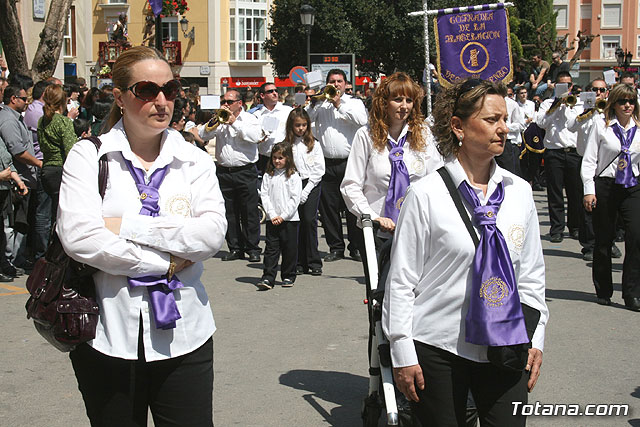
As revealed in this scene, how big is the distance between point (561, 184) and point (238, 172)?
497cm

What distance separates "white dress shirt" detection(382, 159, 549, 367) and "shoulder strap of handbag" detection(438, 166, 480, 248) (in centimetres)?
1

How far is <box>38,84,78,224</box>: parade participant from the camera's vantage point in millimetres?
9727

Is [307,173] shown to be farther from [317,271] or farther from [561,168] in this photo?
[561,168]

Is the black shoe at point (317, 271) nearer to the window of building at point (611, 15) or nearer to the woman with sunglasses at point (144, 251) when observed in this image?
the woman with sunglasses at point (144, 251)

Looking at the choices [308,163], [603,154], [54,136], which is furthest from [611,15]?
[54,136]

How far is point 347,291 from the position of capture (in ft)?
30.8

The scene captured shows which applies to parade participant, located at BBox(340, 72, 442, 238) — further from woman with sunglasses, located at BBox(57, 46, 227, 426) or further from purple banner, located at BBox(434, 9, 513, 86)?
purple banner, located at BBox(434, 9, 513, 86)

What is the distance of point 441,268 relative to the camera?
3.47m

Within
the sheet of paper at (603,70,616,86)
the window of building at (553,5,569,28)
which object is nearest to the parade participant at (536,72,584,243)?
the sheet of paper at (603,70,616,86)

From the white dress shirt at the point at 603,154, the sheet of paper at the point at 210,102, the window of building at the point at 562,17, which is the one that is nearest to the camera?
the white dress shirt at the point at 603,154

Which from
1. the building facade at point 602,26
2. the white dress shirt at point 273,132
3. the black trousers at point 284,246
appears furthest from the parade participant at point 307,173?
the building facade at point 602,26

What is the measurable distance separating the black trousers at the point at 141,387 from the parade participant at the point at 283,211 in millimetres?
6179

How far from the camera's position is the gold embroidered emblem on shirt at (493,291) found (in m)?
3.36

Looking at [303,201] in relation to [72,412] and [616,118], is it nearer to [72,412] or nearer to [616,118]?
[616,118]
